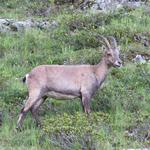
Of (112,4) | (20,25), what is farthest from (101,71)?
(112,4)

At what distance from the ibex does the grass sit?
1.16 ft

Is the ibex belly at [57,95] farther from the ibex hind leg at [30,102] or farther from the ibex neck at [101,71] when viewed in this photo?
the ibex neck at [101,71]

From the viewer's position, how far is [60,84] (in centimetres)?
1015

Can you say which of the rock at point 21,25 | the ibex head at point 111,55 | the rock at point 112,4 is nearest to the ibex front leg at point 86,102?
the ibex head at point 111,55

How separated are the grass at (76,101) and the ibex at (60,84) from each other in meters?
0.35

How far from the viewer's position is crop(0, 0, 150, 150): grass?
329 inches

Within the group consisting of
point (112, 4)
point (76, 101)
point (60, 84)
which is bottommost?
point (76, 101)

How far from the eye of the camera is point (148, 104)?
10.7m

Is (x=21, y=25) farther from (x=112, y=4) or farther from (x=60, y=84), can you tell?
(x=60, y=84)

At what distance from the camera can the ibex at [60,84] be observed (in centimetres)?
1005

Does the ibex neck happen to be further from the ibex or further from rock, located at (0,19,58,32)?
rock, located at (0,19,58,32)

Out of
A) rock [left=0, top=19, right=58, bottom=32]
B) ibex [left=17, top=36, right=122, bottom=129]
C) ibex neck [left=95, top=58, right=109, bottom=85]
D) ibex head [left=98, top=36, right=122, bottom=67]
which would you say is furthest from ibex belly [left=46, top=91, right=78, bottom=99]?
rock [left=0, top=19, right=58, bottom=32]

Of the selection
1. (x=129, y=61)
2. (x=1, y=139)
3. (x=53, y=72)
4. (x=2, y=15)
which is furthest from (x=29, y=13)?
(x=1, y=139)

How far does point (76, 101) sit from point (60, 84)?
94 cm
